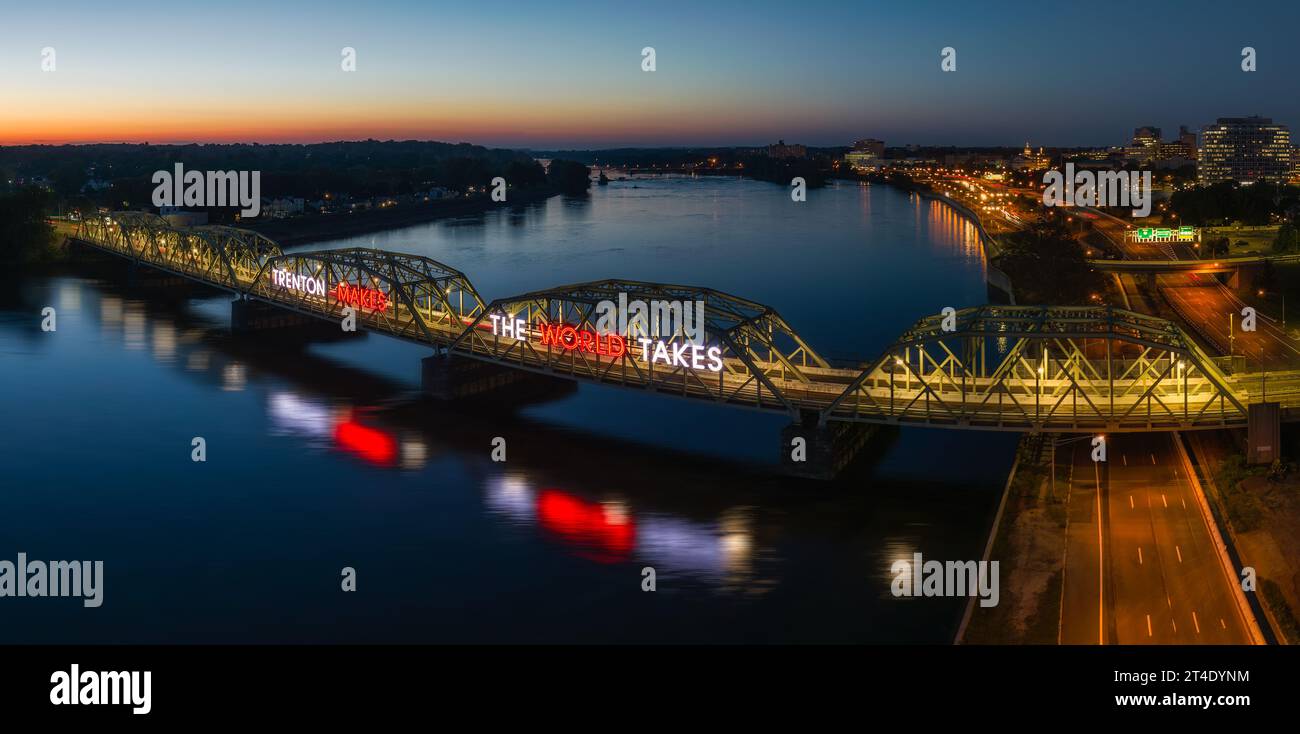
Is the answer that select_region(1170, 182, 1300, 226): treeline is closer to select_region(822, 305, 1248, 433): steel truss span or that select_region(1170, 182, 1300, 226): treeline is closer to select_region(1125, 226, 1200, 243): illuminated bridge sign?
select_region(1125, 226, 1200, 243): illuminated bridge sign

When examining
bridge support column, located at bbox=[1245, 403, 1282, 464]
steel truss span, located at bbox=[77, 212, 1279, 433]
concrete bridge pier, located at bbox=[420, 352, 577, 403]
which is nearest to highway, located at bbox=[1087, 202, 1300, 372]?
steel truss span, located at bbox=[77, 212, 1279, 433]

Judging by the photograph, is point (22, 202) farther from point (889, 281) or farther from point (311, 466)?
point (311, 466)

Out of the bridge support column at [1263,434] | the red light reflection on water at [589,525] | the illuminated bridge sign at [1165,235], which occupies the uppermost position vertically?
the illuminated bridge sign at [1165,235]

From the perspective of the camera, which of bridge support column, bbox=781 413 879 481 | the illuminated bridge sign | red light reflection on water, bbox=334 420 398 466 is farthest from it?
the illuminated bridge sign

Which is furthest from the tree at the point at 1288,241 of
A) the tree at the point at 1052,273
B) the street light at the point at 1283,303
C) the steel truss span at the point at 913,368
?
the steel truss span at the point at 913,368

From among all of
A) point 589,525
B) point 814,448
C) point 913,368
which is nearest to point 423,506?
point 589,525

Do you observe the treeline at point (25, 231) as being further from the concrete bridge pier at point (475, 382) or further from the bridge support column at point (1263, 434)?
the bridge support column at point (1263, 434)

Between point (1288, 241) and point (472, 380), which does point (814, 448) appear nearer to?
point (472, 380)
